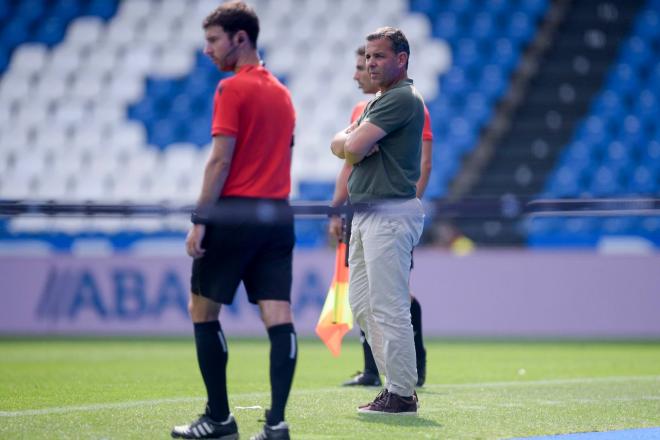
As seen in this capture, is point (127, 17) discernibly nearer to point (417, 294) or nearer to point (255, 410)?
point (417, 294)

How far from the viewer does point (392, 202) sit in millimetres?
5312

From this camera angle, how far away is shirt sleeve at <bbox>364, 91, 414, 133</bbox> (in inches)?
206

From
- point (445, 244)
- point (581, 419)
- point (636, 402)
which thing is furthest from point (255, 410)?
point (445, 244)

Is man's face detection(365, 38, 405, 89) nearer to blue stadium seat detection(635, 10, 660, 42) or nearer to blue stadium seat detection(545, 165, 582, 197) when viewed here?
blue stadium seat detection(545, 165, 582, 197)

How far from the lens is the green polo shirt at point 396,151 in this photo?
5.27m

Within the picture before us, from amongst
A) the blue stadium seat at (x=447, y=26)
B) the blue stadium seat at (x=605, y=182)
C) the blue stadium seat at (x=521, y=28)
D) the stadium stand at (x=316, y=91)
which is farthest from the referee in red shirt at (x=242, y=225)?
the blue stadium seat at (x=521, y=28)

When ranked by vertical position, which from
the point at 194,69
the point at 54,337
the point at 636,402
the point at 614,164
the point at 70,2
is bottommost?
the point at 54,337

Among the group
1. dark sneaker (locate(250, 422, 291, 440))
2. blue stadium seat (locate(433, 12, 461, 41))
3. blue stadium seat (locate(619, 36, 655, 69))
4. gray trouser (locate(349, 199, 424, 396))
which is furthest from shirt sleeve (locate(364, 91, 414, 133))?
blue stadium seat (locate(619, 36, 655, 69))

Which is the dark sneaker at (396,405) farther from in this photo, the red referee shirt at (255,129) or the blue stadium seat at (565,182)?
the blue stadium seat at (565,182)

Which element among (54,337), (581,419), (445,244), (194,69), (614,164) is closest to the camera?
(581,419)

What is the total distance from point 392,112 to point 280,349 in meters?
1.48

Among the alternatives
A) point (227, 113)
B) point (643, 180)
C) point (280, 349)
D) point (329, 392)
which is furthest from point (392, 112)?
point (643, 180)

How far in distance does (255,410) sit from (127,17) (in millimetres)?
12966

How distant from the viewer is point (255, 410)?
557cm
